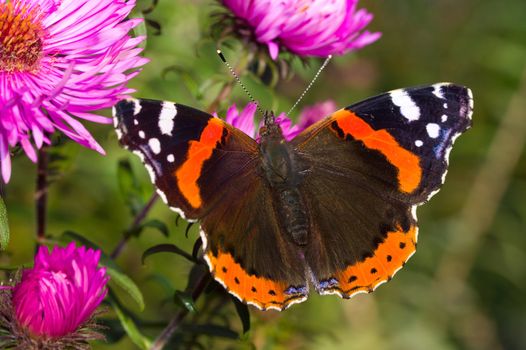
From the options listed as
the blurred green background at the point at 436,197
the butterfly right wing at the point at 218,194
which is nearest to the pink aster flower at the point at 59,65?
the butterfly right wing at the point at 218,194

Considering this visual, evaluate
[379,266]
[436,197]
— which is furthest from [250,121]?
[436,197]

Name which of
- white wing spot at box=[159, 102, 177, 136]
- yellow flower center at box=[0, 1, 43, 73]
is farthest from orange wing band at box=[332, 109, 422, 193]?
yellow flower center at box=[0, 1, 43, 73]

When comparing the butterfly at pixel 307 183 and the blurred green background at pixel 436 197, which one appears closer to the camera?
the butterfly at pixel 307 183

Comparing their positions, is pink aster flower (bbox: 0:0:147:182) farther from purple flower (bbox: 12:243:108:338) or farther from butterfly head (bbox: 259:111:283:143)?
butterfly head (bbox: 259:111:283:143)

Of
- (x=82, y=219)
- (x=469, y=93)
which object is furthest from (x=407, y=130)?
(x=82, y=219)

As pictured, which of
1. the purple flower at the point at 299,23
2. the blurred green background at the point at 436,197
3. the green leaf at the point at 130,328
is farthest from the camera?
the blurred green background at the point at 436,197

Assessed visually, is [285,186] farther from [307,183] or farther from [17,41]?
[17,41]

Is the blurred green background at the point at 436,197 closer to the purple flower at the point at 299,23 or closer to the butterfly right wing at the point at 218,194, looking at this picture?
the purple flower at the point at 299,23
